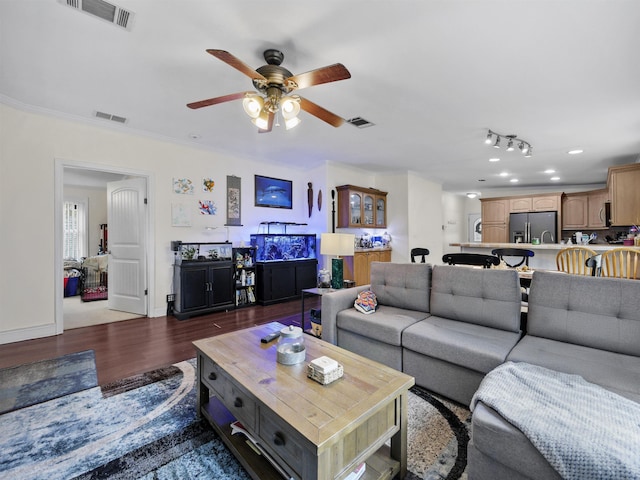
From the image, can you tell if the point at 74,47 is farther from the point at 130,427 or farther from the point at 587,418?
the point at 587,418

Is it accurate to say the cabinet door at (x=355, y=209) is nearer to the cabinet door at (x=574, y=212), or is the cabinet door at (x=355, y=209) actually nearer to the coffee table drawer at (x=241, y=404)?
the coffee table drawer at (x=241, y=404)

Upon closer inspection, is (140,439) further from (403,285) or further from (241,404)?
(403,285)

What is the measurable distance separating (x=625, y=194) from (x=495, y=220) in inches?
123

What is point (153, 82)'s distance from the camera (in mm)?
2691

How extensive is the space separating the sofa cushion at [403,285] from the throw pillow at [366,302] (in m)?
0.15

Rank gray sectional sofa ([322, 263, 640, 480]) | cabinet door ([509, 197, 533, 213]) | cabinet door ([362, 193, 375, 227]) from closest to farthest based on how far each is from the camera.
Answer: gray sectional sofa ([322, 263, 640, 480]) < cabinet door ([362, 193, 375, 227]) < cabinet door ([509, 197, 533, 213])

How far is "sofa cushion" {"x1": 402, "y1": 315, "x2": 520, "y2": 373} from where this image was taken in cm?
183

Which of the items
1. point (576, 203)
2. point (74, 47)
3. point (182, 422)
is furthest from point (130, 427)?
point (576, 203)

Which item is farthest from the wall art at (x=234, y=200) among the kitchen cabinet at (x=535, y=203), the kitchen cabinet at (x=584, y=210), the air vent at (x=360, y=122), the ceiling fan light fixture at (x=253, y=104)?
the kitchen cabinet at (x=584, y=210)

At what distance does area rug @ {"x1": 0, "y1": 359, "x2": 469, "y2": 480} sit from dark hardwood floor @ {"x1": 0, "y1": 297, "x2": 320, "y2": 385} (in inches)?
17.7

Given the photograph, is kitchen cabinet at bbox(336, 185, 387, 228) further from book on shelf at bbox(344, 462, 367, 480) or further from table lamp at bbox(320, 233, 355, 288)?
book on shelf at bbox(344, 462, 367, 480)

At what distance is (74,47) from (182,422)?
9.27 ft

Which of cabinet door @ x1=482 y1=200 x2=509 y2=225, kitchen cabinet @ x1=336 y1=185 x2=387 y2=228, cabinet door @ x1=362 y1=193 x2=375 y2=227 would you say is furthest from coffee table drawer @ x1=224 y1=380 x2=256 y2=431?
cabinet door @ x1=482 y1=200 x2=509 y2=225

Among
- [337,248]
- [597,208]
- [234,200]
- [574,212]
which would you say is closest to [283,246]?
[234,200]
